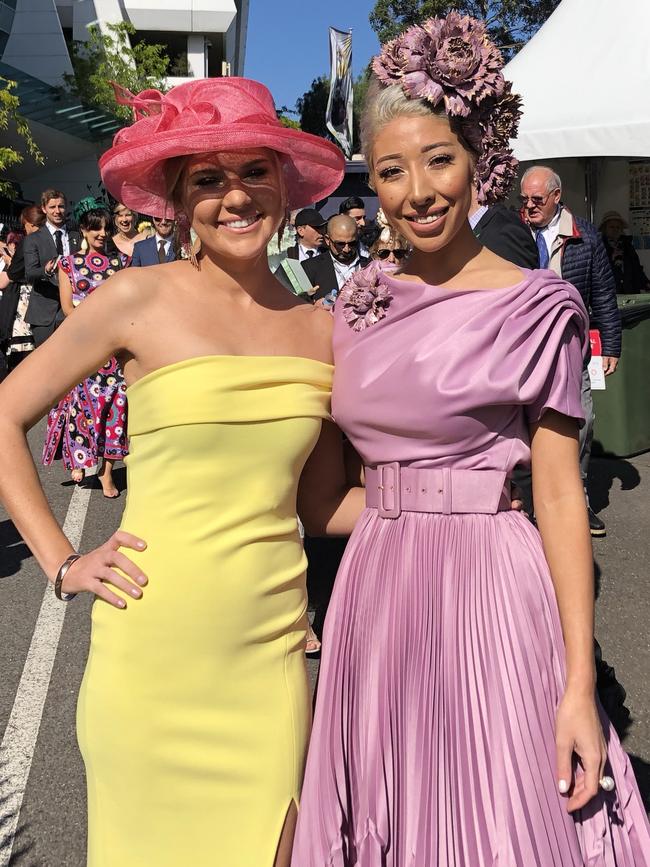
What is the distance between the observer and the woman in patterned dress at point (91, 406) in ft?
22.5

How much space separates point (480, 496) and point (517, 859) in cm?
66

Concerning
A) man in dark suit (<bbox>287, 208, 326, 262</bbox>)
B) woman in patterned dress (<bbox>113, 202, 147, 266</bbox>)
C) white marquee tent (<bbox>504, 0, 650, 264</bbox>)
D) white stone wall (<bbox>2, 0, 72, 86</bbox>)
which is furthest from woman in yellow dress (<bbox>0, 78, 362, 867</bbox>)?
white stone wall (<bbox>2, 0, 72, 86</bbox>)

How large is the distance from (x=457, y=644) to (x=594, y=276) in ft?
15.7

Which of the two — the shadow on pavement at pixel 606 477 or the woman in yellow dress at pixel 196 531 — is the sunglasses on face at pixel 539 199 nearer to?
the shadow on pavement at pixel 606 477

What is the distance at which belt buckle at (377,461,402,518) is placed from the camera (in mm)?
1804

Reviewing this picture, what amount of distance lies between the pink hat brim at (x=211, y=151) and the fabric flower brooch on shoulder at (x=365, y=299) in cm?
32

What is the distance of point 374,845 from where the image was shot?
1.69 meters

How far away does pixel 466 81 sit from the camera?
5.82 ft

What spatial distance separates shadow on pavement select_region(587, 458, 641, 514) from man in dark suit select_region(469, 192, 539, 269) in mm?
2197

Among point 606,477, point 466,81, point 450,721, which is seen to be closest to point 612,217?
point 606,477

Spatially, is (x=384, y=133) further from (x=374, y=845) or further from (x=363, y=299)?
(x=374, y=845)

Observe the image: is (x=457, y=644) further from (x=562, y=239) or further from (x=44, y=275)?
(x=44, y=275)

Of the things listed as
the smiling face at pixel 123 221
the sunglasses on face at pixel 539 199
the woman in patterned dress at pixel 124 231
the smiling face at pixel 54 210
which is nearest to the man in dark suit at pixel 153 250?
the woman in patterned dress at pixel 124 231

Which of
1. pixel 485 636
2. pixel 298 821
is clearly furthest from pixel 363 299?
pixel 298 821
